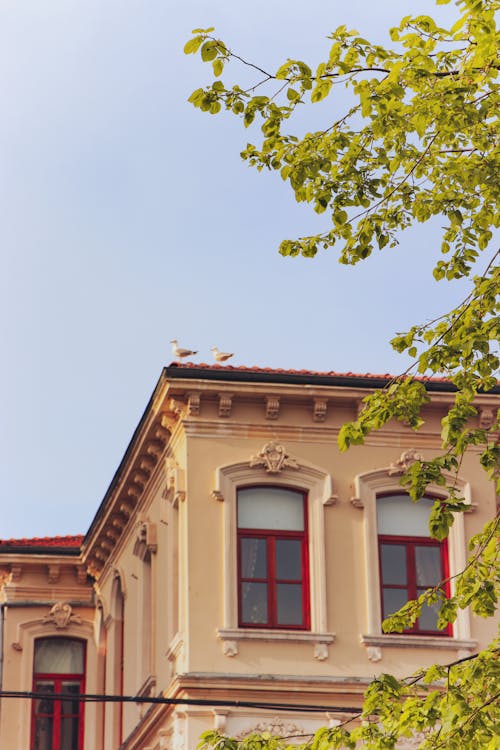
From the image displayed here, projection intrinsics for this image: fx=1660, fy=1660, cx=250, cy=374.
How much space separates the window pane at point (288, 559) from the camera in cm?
2495

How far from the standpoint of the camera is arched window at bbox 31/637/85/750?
32.8 metres

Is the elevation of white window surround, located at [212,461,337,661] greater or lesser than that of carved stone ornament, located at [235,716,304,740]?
greater

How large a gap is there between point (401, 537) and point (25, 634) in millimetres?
10587

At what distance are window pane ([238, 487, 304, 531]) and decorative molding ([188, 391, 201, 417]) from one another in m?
1.39

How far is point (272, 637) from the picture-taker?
79.6ft

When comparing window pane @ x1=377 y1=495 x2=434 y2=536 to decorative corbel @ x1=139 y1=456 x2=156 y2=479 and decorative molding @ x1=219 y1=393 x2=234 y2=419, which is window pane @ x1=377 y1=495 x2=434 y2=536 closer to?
decorative molding @ x1=219 y1=393 x2=234 y2=419

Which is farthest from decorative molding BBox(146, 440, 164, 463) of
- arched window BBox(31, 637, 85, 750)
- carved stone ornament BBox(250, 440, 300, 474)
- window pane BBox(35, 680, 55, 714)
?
window pane BBox(35, 680, 55, 714)

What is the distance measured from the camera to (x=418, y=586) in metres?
25.4

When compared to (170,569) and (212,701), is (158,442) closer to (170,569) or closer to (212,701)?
(170,569)

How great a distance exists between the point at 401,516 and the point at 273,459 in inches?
87.5

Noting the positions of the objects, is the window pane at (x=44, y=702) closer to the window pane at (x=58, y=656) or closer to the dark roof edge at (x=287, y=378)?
the window pane at (x=58, y=656)

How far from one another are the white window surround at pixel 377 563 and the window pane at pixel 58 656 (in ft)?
32.5

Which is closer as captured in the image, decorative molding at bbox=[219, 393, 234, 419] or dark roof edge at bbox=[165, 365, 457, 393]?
dark roof edge at bbox=[165, 365, 457, 393]

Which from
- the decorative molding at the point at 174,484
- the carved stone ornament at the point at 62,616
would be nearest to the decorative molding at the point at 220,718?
the decorative molding at the point at 174,484
